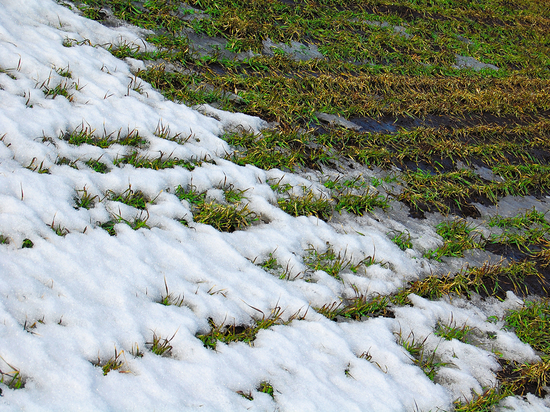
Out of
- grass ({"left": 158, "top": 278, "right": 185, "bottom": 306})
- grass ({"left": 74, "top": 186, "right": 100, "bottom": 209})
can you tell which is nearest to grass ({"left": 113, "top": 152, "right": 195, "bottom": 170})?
grass ({"left": 74, "top": 186, "right": 100, "bottom": 209})

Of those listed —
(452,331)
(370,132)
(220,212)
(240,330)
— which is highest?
(370,132)

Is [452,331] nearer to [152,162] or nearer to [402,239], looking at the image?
[402,239]

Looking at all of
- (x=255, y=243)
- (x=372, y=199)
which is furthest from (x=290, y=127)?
(x=255, y=243)

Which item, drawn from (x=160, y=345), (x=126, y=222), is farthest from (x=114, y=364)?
(x=126, y=222)

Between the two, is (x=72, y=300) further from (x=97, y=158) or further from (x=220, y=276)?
(x=97, y=158)

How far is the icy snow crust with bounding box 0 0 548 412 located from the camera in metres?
2.00

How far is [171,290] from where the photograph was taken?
2.53 metres

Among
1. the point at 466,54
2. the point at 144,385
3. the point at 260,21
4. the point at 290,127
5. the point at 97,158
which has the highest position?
the point at 466,54

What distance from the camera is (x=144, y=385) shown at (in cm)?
196

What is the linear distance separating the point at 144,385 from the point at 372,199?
2.75 metres

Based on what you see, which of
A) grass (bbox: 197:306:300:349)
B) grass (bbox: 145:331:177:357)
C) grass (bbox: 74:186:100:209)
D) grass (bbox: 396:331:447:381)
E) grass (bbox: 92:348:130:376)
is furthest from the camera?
grass (bbox: 74:186:100:209)

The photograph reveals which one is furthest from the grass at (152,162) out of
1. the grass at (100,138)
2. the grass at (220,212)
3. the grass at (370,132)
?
the grass at (220,212)

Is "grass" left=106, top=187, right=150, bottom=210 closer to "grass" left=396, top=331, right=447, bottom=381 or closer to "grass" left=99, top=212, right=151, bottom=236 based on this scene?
"grass" left=99, top=212, right=151, bottom=236

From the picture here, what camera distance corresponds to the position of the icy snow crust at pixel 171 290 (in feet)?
6.55
